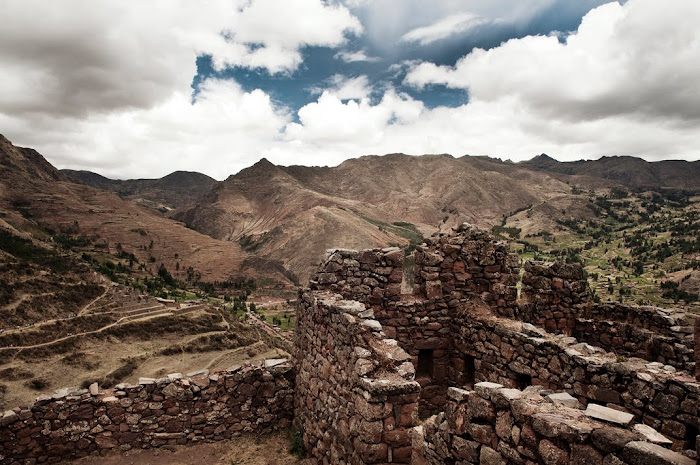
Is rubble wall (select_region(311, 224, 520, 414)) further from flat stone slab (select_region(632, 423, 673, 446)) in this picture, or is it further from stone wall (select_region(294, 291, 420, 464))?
flat stone slab (select_region(632, 423, 673, 446))

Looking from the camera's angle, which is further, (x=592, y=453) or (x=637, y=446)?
(x=592, y=453)

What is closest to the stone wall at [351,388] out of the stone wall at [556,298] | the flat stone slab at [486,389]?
the flat stone slab at [486,389]

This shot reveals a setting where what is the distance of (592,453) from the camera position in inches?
131

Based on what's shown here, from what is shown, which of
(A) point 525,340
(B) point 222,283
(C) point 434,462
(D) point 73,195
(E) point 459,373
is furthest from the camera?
(D) point 73,195

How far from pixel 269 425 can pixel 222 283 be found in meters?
117

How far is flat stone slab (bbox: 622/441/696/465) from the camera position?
9.41 ft

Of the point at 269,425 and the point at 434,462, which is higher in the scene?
the point at 434,462

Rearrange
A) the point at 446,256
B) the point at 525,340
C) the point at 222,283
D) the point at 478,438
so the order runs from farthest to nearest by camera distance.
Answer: the point at 222,283 < the point at 446,256 < the point at 525,340 < the point at 478,438

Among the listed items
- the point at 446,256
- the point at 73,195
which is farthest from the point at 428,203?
the point at 446,256

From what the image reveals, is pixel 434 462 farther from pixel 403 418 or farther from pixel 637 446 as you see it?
pixel 637 446

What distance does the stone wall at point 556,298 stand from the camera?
401 inches

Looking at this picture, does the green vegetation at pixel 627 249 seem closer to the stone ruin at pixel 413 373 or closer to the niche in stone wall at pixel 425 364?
the stone ruin at pixel 413 373

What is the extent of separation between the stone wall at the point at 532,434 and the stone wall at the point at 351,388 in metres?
0.84

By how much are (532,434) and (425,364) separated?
6.91 meters
